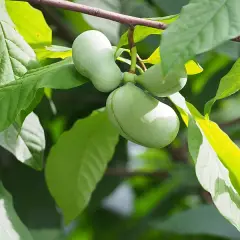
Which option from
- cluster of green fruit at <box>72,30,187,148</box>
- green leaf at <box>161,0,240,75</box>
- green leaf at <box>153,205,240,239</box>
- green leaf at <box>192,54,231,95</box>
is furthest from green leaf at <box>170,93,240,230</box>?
green leaf at <box>192,54,231,95</box>

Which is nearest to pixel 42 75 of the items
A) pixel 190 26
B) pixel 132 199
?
pixel 190 26

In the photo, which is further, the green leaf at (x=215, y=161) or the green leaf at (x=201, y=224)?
the green leaf at (x=201, y=224)

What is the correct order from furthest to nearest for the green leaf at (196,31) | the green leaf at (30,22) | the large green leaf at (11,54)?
the green leaf at (30,22) < the large green leaf at (11,54) < the green leaf at (196,31)

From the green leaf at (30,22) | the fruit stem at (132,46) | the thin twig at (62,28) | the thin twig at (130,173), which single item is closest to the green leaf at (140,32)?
the fruit stem at (132,46)

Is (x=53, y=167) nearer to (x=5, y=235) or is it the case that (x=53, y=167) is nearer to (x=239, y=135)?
(x=5, y=235)

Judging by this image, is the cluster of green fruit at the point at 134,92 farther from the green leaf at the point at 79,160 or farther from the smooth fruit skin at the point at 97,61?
the green leaf at the point at 79,160

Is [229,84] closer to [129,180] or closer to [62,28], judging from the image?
[62,28]

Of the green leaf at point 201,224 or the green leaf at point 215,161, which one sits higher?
the green leaf at point 215,161
